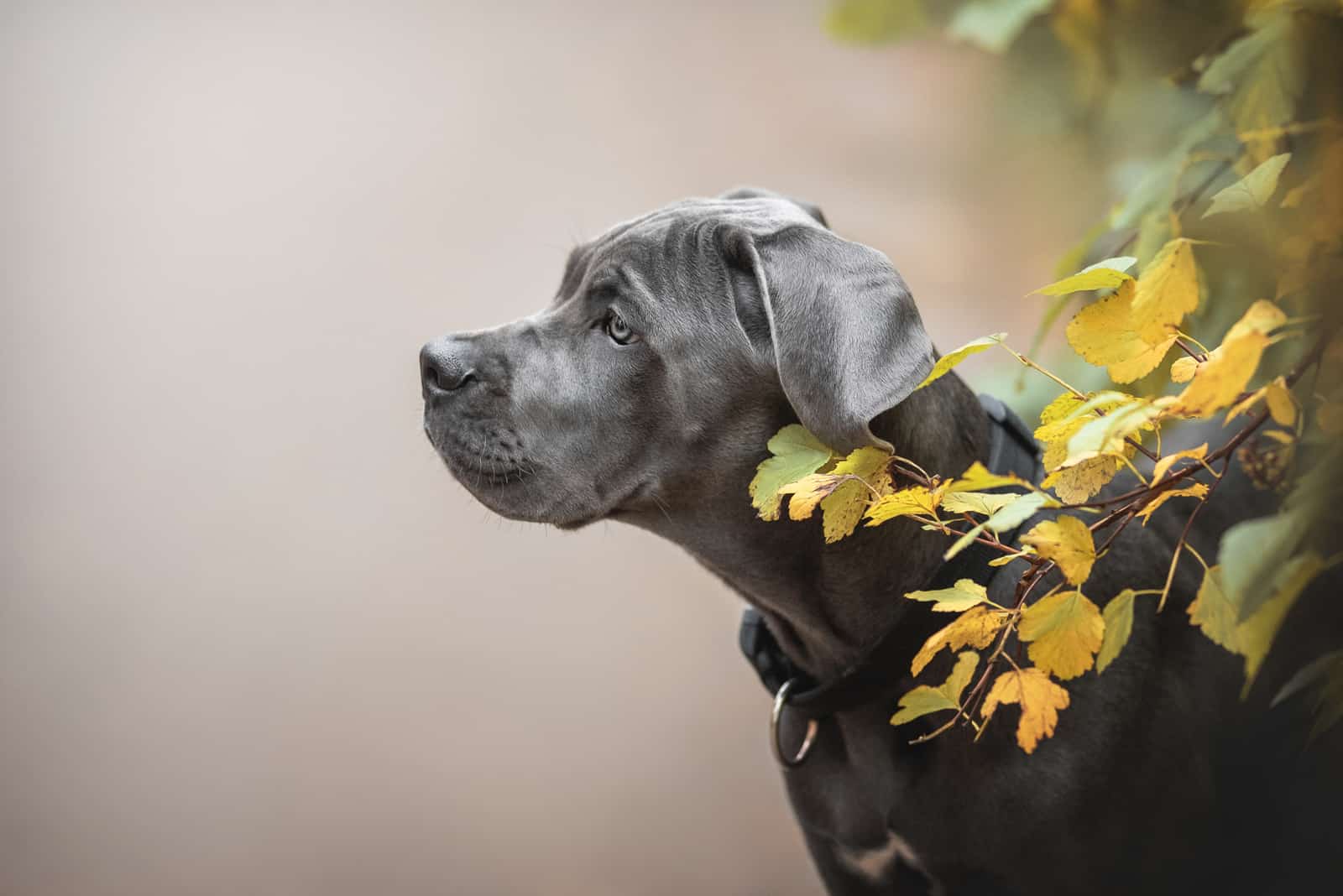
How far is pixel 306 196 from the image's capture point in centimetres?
244

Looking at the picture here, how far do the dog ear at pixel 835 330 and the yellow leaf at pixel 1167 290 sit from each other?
272 mm

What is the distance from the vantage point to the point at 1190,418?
2.55 ft

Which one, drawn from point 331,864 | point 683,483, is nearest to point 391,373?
point 331,864

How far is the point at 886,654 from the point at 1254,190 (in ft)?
1.91

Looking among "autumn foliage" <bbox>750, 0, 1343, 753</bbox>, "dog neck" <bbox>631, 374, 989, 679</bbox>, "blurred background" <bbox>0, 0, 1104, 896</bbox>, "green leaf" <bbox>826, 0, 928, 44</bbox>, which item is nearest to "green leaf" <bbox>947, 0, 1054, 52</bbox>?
"green leaf" <bbox>826, 0, 928, 44</bbox>

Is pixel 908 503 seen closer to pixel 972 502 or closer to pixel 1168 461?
pixel 972 502

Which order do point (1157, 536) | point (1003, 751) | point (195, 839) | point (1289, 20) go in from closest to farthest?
point (1289, 20) < point (1003, 751) < point (1157, 536) < point (195, 839)

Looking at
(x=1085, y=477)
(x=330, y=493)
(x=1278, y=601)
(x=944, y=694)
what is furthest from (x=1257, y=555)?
(x=330, y=493)

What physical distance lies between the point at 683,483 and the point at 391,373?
54.5 inches

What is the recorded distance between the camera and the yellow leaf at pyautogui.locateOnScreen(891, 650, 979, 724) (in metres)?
0.83

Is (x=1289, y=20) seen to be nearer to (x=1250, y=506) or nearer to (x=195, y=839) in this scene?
(x=1250, y=506)

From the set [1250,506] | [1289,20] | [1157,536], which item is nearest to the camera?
[1289,20]

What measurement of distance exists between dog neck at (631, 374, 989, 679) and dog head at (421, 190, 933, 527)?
0.04 meters

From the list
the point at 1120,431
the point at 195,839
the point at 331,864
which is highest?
the point at 1120,431
